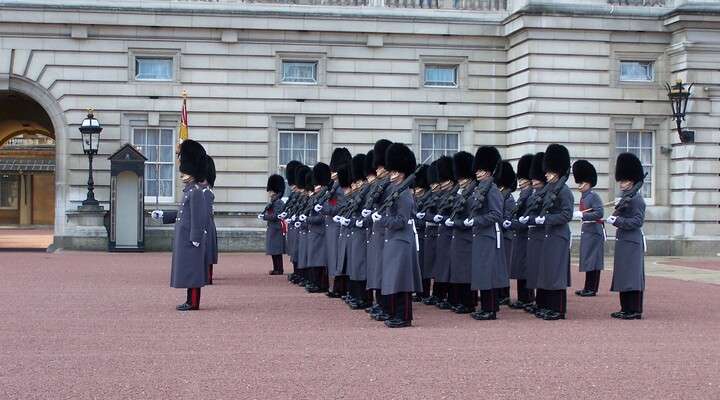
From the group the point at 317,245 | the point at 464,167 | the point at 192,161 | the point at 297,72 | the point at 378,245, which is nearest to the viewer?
the point at 378,245

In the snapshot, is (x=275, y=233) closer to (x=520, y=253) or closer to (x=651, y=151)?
(x=520, y=253)

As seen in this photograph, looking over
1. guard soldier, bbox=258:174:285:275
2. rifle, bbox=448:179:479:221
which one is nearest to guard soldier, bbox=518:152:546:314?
rifle, bbox=448:179:479:221

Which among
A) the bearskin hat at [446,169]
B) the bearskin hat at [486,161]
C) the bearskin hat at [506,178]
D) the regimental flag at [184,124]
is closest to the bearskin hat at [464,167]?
the bearskin hat at [486,161]

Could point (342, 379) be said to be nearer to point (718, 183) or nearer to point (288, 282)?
point (288, 282)

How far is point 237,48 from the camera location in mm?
23375

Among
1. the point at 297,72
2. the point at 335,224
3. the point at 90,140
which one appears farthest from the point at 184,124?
the point at 335,224

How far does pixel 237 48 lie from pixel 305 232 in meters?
9.16

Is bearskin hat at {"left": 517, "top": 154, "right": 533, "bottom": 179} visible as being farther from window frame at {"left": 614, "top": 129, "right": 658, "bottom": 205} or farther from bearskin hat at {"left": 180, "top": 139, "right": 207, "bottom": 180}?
window frame at {"left": 614, "top": 129, "right": 658, "bottom": 205}

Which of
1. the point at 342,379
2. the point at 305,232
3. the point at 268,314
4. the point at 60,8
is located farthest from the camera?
the point at 60,8

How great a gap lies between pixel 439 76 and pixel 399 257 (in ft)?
45.8

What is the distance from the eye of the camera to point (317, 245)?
48.0 ft

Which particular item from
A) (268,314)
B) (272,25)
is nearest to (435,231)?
(268,314)

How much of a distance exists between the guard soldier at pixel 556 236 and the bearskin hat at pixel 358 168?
2289mm

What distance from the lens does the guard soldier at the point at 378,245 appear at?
11.0 metres
